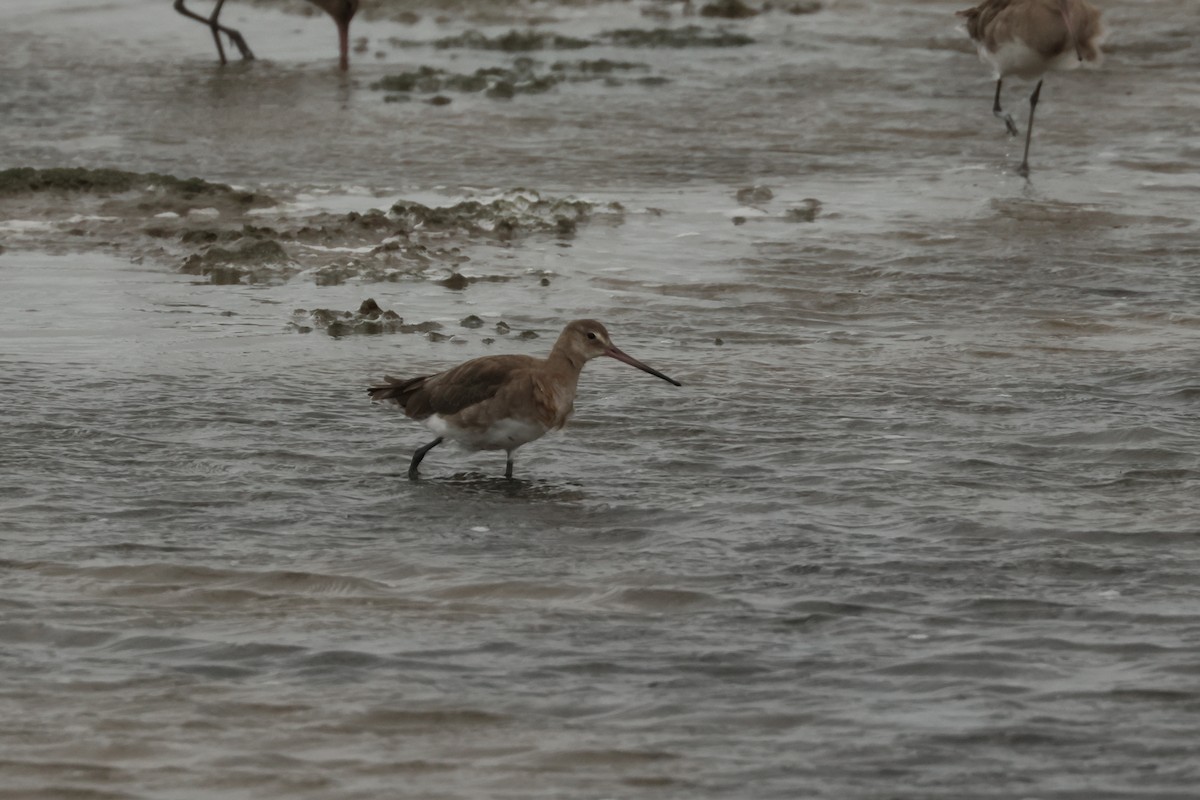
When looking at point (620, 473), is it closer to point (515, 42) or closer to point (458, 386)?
point (458, 386)

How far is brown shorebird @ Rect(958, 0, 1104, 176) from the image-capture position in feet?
53.0

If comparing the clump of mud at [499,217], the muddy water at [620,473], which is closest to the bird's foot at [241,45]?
the muddy water at [620,473]

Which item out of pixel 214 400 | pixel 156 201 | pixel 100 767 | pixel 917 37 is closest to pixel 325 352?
pixel 214 400

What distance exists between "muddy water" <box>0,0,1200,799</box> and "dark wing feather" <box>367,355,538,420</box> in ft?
0.94

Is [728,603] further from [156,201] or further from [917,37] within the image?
[917,37]

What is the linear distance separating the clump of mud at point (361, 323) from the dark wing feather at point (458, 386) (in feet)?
6.52

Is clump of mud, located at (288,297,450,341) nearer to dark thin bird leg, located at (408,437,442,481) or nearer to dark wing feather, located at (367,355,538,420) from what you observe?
dark wing feather, located at (367,355,538,420)

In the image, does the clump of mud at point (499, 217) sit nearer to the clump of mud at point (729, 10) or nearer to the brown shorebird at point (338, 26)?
the brown shorebird at point (338, 26)

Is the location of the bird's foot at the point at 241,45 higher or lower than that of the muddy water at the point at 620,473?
higher

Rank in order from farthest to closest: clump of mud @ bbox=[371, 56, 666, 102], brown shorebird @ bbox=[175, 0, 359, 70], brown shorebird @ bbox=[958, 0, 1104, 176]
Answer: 1. brown shorebird @ bbox=[175, 0, 359, 70]
2. clump of mud @ bbox=[371, 56, 666, 102]
3. brown shorebird @ bbox=[958, 0, 1104, 176]

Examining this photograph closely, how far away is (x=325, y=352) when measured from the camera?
10.3m

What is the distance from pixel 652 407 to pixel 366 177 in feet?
20.9

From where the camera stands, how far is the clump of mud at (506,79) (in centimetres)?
1919

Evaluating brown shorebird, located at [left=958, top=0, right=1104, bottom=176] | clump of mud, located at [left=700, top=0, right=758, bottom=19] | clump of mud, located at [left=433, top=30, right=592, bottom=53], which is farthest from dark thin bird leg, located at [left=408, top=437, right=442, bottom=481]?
clump of mud, located at [left=700, top=0, right=758, bottom=19]
